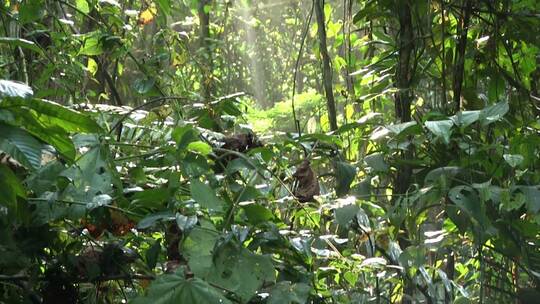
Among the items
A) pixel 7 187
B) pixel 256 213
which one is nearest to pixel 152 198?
pixel 256 213

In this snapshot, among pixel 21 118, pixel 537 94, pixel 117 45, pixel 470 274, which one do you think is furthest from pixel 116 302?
pixel 537 94

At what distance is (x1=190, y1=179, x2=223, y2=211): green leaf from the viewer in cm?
114

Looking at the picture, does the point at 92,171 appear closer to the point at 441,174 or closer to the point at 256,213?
the point at 256,213

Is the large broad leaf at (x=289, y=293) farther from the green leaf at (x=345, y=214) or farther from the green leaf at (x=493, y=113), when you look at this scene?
the green leaf at (x=493, y=113)

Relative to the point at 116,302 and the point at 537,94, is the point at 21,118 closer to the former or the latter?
the point at 116,302

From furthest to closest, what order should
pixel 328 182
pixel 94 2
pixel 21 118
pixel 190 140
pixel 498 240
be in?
1. pixel 328 182
2. pixel 94 2
3. pixel 498 240
4. pixel 190 140
5. pixel 21 118

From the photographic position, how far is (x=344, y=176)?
1520 millimetres

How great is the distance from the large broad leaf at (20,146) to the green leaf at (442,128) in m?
0.73

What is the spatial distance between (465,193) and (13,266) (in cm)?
85

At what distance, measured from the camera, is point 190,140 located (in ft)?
3.99

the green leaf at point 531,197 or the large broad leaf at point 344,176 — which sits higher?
the large broad leaf at point 344,176

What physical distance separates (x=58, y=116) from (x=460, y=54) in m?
A: 1.42

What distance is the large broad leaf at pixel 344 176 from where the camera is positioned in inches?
59.7

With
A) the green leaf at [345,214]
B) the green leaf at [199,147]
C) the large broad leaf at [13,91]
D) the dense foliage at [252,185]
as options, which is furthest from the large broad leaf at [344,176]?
the large broad leaf at [13,91]
